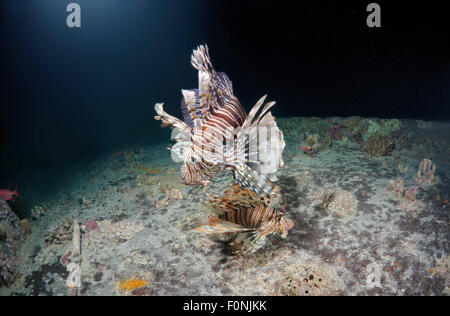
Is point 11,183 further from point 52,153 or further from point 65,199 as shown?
point 52,153

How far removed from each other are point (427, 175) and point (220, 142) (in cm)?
478

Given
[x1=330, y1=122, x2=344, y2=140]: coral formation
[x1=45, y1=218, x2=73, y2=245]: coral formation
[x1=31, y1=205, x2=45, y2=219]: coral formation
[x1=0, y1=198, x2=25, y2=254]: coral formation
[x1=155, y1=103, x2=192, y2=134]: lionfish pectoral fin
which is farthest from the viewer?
[x1=330, y1=122, x2=344, y2=140]: coral formation

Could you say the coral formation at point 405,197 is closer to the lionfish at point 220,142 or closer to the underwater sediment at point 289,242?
the underwater sediment at point 289,242

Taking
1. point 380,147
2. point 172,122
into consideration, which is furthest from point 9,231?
point 380,147

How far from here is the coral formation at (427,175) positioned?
4.62m

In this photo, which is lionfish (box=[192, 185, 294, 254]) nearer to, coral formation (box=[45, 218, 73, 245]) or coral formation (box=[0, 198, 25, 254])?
coral formation (box=[45, 218, 73, 245])

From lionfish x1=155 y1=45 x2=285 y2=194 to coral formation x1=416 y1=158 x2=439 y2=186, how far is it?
157 inches

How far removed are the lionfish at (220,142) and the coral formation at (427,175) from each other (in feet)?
13.1

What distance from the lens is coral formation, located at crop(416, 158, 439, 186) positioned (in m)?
4.62

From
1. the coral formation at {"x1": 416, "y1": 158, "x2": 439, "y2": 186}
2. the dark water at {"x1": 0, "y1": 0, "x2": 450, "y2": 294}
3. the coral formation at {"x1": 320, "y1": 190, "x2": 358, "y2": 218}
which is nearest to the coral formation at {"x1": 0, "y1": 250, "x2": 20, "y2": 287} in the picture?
the dark water at {"x1": 0, "y1": 0, "x2": 450, "y2": 294}

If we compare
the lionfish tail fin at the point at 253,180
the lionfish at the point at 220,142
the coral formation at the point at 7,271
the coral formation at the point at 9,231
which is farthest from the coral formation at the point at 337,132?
the coral formation at the point at 9,231

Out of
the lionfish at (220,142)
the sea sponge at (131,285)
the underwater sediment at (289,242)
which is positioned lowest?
the sea sponge at (131,285)

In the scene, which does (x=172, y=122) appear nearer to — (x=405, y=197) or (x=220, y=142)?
(x=220, y=142)

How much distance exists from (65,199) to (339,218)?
7.65 metres
